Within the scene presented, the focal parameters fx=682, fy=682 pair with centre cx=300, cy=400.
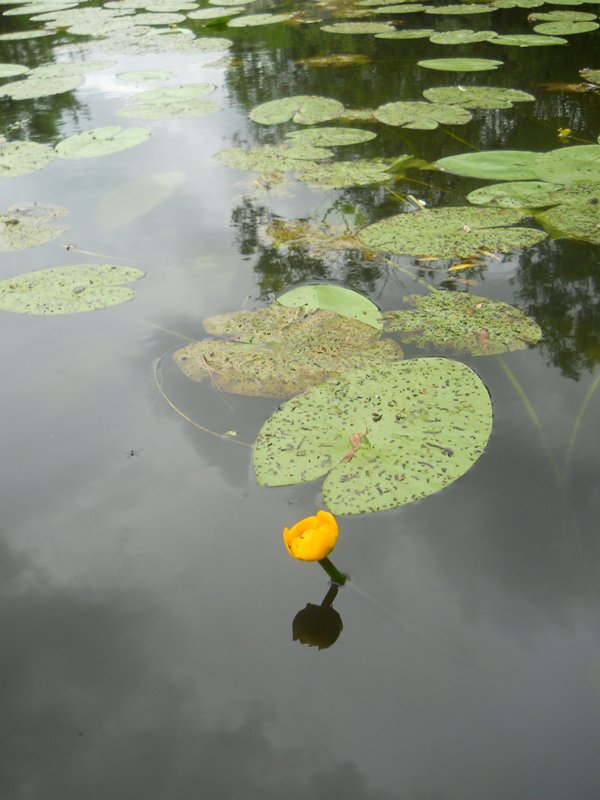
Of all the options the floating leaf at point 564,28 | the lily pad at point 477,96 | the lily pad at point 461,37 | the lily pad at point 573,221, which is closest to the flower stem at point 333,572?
the lily pad at point 573,221

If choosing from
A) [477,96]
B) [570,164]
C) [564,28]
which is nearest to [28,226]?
[570,164]

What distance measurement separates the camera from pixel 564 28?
15.8 ft

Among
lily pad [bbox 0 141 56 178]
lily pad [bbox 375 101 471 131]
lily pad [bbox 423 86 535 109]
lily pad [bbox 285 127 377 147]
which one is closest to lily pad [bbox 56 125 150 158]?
lily pad [bbox 0 141 56 178]

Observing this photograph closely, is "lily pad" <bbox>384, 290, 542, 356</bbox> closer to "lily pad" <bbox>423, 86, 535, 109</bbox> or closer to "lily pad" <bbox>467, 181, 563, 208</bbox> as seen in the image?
"lily pad" <bbox>467, 181, 563, 208</bbox>

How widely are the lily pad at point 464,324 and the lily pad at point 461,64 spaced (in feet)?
9.07

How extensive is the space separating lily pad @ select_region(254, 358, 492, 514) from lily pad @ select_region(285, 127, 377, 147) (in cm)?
187

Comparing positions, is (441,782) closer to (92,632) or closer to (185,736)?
(185,736)

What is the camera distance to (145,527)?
4.36 feet

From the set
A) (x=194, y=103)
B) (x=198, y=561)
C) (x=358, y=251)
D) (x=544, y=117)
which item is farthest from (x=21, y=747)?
(x=194, y=103)

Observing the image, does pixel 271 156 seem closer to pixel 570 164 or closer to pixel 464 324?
pixel 570 164

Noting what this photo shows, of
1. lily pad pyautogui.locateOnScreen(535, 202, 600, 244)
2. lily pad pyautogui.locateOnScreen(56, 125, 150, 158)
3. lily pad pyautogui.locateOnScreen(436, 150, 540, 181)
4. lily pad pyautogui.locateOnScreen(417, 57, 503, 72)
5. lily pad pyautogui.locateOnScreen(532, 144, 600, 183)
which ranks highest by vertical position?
lily pad pyautogui.locateOnScreen(417, 57, 503, 72)

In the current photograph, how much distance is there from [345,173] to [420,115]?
86cm

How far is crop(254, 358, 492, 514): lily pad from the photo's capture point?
1.30 metres

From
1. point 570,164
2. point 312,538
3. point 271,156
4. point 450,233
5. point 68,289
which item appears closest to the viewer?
point 312,538
